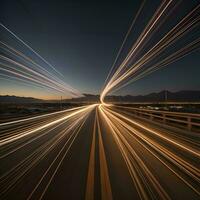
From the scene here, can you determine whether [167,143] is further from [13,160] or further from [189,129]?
[13,160]

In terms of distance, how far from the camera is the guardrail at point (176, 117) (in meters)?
14.1

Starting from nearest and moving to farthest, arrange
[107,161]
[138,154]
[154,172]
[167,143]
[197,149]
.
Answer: [154,172] < [107,161] < [138,154] < [197,149] < [167,143]

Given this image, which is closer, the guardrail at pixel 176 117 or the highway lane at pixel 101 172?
the highway lane at pixel 101 172

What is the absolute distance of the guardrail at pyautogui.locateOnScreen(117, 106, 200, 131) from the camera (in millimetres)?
14133

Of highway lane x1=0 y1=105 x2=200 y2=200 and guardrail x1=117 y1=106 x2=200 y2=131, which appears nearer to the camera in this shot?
highway lane x1=0 y1=105 x2=200 y2=200

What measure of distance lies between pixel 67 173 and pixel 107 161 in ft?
5.15

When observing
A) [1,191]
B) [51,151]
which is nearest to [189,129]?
[51,151]

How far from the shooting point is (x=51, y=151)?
8445 millimetres

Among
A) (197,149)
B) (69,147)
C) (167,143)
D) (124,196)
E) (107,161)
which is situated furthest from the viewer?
(167,143)

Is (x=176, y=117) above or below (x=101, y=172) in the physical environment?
above

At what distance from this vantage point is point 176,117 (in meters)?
17.8

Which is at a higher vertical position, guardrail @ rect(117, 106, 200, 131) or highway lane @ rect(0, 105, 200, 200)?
guardrail @ rect(117, 106, 200, 131)

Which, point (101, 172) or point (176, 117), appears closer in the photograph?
point (101, 172)

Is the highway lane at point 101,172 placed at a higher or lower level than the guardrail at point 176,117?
lower
